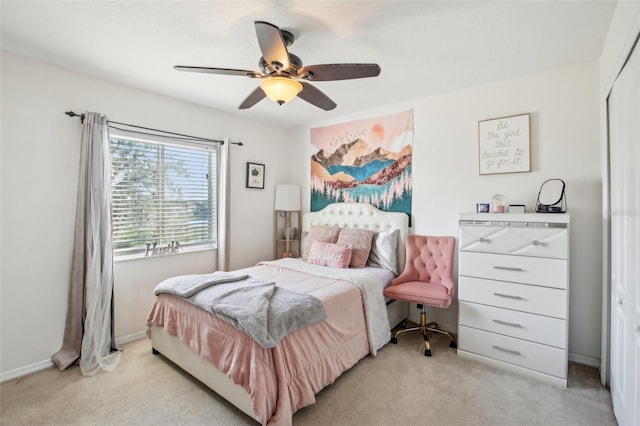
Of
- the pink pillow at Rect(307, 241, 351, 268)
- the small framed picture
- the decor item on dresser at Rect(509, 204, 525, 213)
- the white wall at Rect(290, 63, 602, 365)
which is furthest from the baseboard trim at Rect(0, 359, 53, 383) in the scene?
the decor item on dresser at Rect(509, 204, 525, 213)

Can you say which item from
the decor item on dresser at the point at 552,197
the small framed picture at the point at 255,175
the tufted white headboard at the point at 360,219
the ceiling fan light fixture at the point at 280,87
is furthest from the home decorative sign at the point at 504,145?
the small framed picture at the point at 255,175

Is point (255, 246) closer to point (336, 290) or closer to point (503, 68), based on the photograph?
point (336, 290)

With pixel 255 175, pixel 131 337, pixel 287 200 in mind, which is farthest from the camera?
pixel 287 200

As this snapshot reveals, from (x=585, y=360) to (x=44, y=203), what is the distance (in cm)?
474

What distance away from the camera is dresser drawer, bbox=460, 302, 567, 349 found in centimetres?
221

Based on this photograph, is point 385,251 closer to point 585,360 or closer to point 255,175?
point 585,360

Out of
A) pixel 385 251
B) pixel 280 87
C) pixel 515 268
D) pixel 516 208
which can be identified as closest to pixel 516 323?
pixel 515 268

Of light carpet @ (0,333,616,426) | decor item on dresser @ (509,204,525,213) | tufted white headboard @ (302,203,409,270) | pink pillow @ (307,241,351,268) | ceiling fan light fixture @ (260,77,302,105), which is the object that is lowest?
light carpet @ (0,333,616,426)

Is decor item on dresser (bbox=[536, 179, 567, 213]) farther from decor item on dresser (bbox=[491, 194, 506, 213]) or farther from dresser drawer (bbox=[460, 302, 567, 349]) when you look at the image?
dresser drawer (bbox=[460, 302, 567, 349])

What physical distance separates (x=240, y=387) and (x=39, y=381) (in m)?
1.73

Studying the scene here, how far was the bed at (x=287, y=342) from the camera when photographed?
172cm

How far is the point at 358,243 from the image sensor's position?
3393 millimetres

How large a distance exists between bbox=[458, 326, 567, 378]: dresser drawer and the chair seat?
336mm

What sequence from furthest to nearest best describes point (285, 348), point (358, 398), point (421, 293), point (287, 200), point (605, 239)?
point (287, 200) → point (421, 293) → point (605, 239) → point (358, 398) → point (285, 348)
